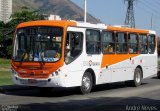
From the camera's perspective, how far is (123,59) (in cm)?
2412

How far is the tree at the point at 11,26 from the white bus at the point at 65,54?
3007 centimetres

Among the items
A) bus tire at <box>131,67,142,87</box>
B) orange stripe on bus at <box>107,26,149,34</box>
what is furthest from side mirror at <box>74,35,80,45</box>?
bus tire at <box>131,67,142,87</box>

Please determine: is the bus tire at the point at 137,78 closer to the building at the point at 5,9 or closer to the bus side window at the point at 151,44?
the bus side window at the point at 151,44

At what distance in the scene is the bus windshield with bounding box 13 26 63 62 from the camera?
19.2 m

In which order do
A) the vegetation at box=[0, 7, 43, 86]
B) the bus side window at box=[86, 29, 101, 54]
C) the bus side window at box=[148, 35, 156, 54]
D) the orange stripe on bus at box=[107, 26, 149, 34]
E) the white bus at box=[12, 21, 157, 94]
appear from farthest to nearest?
the vegetation at box=[0, 7, 43, 86] → the bus side window at box=[148, 35, 156, 54] → the orange stripe on bus at box=[107, 26, 149, 34] → the bus side window at box=[86, 29, 101, 54] → the white bus at box=[12, 21, 157, 94]

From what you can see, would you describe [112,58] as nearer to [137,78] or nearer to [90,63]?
[90,63]

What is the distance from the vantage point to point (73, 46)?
19.8 metres

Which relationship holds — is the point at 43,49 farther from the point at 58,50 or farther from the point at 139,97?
the point at 139,97

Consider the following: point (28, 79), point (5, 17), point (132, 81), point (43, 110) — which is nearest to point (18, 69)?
point (28, 79)

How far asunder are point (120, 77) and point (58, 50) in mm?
5603

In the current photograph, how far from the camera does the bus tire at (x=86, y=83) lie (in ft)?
67.4

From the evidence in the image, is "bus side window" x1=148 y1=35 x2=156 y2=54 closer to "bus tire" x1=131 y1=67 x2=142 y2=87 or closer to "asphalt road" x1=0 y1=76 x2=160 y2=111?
"bus tire" x1=131 y1=67 x2=142 y2=87

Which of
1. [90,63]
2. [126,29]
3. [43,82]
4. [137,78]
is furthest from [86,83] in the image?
[137,78]

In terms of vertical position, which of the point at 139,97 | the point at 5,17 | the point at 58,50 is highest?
the point at 5,17
